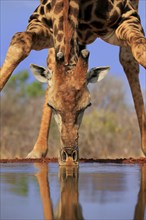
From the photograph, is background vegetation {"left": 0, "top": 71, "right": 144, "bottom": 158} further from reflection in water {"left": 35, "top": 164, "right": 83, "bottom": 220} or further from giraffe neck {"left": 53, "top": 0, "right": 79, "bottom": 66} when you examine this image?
reflection in water {"left": 35, "top": 164, "right": 83, "bottom": 220}

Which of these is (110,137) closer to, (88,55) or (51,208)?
(88,55)

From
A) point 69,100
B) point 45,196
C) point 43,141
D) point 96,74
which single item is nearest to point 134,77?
point 43,141

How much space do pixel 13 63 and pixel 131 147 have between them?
40.1ft

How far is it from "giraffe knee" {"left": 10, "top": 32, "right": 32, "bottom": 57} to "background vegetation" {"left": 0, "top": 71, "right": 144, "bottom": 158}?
10.1m

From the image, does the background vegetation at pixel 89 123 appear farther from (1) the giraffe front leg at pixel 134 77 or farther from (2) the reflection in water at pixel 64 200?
(2) the reflection in water at pixel 64 200

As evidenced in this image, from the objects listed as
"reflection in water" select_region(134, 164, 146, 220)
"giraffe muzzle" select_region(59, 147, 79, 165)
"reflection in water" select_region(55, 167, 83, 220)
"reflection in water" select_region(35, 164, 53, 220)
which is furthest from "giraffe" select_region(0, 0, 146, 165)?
"reflection in water" select_region(134, 164, 146, 220)

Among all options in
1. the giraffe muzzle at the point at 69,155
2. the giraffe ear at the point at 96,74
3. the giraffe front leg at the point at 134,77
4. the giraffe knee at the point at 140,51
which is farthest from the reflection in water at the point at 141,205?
the giraffe front leg at the point at 134,77

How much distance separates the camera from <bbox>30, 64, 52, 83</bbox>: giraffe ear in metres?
6.19

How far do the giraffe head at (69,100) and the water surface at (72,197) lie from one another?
1.29 metres

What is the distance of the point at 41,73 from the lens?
629 centimetres

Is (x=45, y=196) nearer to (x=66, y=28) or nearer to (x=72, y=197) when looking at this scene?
(x=72, y=197)

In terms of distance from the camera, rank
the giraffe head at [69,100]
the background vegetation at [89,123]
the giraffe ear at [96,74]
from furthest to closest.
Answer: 1. the background vegetation at [89,123]
2. the giraffe ear at [96,74]
3. the giraffe head at [69,100]

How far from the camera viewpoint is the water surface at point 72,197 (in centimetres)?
258

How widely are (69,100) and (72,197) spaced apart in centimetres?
254
